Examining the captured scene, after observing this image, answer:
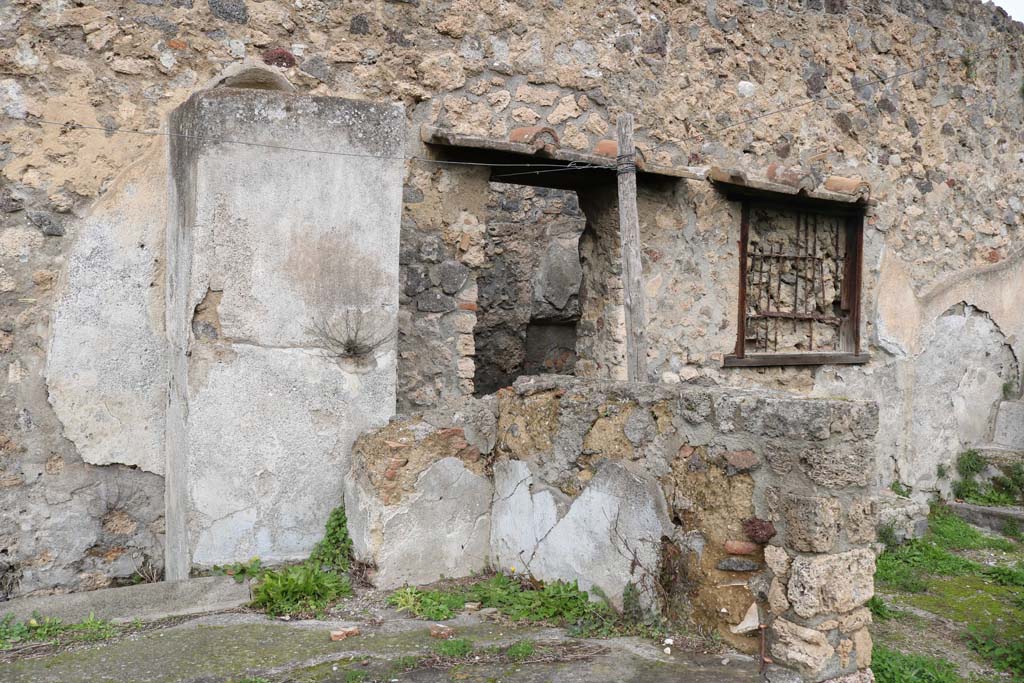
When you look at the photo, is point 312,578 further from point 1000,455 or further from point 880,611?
point 1000,455

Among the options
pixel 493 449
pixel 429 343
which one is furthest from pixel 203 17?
pixel 493 449

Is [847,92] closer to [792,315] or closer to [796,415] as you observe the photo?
[792,315]

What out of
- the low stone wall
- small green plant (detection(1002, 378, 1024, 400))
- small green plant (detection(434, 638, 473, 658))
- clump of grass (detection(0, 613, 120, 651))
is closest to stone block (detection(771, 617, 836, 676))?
the low stone wall

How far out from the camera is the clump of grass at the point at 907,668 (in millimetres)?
3415

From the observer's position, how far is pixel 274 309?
3.63m

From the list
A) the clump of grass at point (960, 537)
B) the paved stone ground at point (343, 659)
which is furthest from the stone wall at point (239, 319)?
the clump of grass at point (960, 537)

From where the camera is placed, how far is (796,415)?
9.31 feet

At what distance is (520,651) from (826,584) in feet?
3.33

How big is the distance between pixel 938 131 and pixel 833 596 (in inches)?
201

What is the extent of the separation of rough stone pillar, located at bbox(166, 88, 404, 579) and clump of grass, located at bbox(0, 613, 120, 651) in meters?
0.48

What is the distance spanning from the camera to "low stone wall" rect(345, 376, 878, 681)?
9.18 feet

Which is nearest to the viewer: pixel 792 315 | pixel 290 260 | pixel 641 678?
pixel 641 678

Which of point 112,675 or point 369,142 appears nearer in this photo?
point 112,675

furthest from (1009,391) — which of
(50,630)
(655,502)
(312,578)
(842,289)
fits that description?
(50,630)
